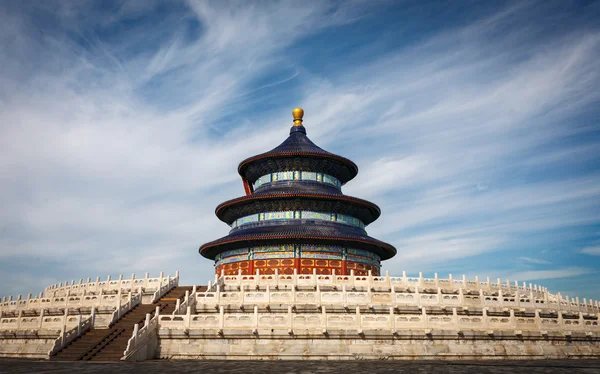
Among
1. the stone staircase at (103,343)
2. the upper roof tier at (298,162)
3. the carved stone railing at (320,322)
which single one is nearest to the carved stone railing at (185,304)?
the carved stone railing at (320,322)

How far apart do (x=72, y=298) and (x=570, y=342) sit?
25.3 meters

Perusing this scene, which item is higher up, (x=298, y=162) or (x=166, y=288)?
(x=298, y=162)

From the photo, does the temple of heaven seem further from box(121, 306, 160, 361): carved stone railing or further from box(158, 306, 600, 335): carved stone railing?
box(121, 306, 160, 361): carved stone railing

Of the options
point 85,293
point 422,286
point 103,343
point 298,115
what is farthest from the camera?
point 298,115

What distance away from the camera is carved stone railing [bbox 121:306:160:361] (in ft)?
57.3

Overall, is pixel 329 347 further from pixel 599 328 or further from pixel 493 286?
pixel 493 286

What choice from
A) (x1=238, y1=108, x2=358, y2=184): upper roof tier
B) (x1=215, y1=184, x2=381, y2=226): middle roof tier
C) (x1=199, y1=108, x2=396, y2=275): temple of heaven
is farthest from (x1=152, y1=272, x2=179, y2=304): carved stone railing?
(x1=238, y1=108, x2=358, y2=184): upper roof tier

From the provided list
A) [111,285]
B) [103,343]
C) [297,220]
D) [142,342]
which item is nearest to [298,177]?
[297,220]

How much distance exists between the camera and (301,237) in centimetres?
3812

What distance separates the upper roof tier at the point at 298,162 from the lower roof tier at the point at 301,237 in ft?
24.4

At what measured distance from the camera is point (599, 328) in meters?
22.2

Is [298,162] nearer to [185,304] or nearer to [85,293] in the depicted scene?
[85,293]

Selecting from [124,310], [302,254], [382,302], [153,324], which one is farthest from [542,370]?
[302,254]

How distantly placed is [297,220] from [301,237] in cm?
436
